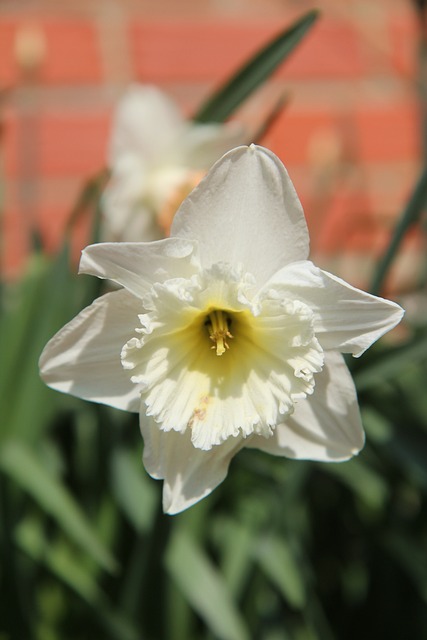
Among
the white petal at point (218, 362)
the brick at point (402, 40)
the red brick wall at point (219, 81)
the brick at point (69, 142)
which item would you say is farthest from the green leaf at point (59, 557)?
the brick at point (402, 40)

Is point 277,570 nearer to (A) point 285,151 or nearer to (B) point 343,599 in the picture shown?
(B) point 343,599

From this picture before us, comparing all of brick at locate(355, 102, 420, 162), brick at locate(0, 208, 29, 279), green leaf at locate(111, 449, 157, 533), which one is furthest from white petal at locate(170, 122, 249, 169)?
brick at locate(355, 102, 420, 162)

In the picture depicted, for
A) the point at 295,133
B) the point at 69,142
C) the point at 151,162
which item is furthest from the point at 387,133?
the point at 151,162

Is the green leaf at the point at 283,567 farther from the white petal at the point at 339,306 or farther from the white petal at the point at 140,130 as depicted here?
the white petal at the point at 140,130

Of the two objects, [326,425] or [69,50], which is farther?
[69,50]

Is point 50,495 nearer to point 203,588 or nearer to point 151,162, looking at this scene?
point 203,588

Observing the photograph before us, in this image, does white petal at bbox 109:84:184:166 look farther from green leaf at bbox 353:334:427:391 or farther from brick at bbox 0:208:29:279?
brick at bbox 0:208:29:279
